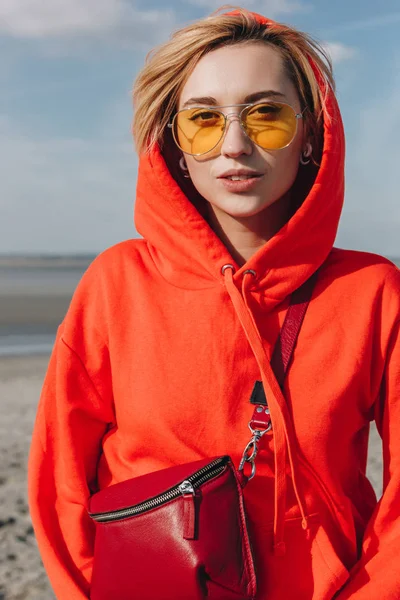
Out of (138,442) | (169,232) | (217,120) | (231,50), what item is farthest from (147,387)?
(231,50)

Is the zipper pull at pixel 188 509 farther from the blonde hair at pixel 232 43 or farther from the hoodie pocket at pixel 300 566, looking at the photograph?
the blonde hair at pixel 232 43

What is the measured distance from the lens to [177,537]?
2211 millimetres

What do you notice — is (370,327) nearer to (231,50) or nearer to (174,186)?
(174,186)

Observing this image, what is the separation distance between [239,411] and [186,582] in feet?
1.84

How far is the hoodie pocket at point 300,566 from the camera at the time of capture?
2387mm

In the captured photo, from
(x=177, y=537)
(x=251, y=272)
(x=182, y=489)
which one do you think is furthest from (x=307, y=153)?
(x=177, y=537)

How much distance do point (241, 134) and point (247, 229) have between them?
14.0 inches

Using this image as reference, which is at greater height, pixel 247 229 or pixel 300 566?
pixel 247 229

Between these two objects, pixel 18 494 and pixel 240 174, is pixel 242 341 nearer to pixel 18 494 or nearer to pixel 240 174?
pixel 240 174

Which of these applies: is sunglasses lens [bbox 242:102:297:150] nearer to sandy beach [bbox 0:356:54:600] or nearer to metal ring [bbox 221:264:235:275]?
metal ring [bbox 221:264:235:275]

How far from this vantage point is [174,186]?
2701 millimetres

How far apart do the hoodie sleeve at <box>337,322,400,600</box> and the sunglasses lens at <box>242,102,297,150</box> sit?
2.37 feet

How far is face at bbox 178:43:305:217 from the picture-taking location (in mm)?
2488

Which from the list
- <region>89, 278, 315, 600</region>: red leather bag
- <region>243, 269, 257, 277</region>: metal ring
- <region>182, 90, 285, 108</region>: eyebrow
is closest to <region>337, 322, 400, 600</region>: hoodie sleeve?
<region>89, 278, 315, 600</region>: red leather bag
